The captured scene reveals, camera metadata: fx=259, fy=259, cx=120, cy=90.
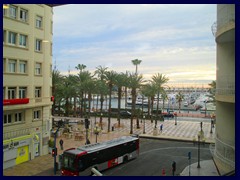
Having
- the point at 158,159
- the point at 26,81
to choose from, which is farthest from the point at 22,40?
the point at 158,159

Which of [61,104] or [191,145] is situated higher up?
[61,104]

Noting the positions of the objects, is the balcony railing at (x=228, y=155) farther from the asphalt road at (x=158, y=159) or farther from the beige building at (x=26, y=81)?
the beige building at (x=26, y=81)

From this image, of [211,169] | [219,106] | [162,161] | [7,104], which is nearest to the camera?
[219,106]

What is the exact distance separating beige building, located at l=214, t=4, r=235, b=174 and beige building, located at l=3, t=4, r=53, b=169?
11089mm

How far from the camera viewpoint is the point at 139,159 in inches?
720

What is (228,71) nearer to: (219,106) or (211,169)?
(219,106)

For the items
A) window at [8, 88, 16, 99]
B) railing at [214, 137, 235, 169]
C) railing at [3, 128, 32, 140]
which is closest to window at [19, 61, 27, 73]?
window at [8, 88, 16, 99]

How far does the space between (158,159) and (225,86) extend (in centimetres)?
961

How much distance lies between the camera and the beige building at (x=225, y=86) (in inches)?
368

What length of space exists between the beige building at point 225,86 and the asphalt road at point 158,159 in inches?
166

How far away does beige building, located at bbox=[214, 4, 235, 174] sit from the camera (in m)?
9.36

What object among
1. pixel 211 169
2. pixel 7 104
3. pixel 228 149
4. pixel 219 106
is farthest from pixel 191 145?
pixel 7 104

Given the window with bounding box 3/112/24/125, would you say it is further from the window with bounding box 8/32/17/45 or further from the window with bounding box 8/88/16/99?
the window with bounding box 8/32/17/45

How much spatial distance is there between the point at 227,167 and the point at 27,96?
12057 mm
